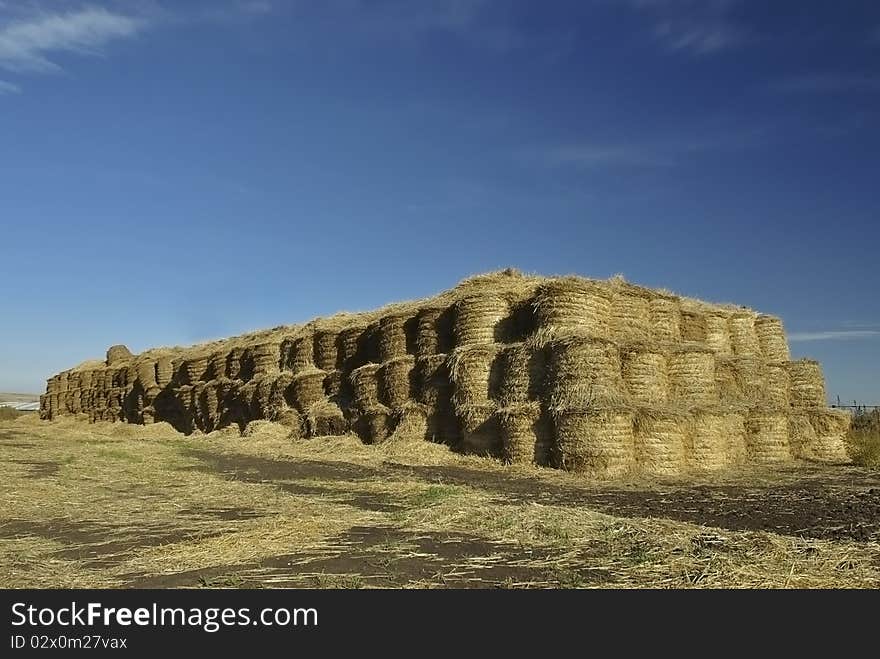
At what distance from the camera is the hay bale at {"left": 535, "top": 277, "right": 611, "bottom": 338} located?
17.0m

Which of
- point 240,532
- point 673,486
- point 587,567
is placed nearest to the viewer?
point 587,567

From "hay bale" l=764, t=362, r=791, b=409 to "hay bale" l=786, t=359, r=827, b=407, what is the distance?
22cm

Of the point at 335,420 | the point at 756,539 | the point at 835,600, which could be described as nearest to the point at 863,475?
the point at 756,539

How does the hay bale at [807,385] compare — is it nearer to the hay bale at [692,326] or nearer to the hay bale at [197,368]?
the hay bale at [692,326]

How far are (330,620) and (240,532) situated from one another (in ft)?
10.9

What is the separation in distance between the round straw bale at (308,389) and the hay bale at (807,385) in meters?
15.2

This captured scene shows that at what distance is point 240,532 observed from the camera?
7.53m

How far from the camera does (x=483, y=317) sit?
62.5 feet

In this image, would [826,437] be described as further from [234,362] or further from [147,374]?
[147,374]

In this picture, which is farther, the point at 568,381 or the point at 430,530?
the point at 568,381

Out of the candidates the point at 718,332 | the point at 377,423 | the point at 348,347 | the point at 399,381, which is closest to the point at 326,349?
the point at 348,347

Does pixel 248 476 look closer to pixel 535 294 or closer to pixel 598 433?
pixel 598 433

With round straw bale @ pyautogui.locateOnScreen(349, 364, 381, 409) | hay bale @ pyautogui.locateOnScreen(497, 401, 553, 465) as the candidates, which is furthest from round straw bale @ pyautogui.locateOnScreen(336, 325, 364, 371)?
hay bale @ pyautogui.locateOnScreen(497, 401, 553, 465)

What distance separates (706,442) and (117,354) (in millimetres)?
38639
